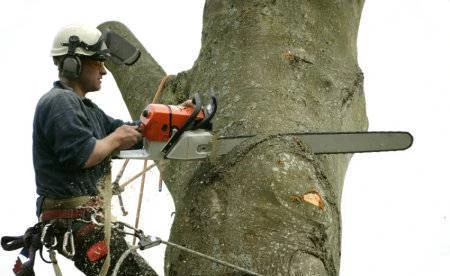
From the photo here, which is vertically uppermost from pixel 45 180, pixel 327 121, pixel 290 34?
pixel 290 34

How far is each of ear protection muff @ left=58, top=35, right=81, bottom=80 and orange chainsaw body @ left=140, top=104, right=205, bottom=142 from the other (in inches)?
20.5

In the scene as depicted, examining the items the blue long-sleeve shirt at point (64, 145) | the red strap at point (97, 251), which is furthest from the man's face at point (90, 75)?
the red strap at point (97, 251)

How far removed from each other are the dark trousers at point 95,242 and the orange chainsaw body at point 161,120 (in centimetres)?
48

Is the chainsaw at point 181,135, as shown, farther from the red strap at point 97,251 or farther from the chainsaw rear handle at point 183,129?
the red strap at point 97,251

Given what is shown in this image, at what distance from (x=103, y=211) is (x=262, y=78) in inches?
42.8

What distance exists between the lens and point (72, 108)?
3.42 meters

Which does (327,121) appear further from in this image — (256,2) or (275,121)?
(256,2)

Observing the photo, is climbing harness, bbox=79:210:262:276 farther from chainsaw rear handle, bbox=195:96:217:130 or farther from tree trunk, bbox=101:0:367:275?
chainsaw rear handle, bbox=195:96:217:130

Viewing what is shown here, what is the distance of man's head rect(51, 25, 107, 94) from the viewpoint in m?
3.78

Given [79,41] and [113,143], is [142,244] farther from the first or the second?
[79,41]

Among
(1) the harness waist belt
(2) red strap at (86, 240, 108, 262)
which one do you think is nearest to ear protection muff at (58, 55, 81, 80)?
(1) the harness waist belt

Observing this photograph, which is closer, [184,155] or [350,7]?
[184,155]

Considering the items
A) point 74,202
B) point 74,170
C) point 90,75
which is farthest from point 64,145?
point 90,75

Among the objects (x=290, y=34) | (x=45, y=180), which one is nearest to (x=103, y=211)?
(x=45, y=180)
